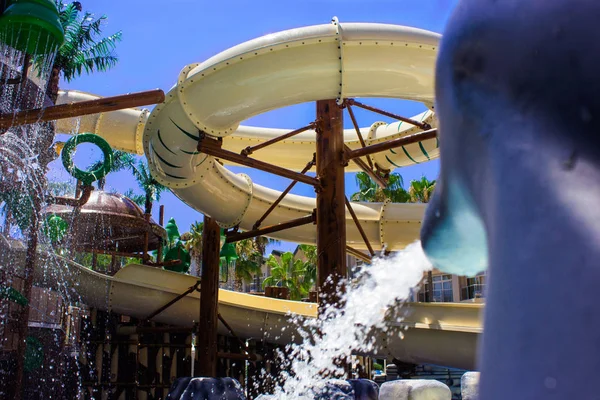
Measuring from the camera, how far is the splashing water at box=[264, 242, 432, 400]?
475cm

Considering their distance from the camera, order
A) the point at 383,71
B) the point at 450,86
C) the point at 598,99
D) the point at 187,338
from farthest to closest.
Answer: the point at 187,338
the point at 383,71
the point at 450,86
the point at 598,99

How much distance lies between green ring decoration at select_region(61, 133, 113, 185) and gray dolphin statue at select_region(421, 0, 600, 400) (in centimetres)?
612

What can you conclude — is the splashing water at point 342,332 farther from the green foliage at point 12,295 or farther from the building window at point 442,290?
the building window at point 442,290

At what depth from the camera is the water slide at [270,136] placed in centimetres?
579

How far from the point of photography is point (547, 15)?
769 mm

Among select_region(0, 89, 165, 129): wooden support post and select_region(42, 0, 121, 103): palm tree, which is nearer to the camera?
select_region(0, 89, 165, 129): wooden support post

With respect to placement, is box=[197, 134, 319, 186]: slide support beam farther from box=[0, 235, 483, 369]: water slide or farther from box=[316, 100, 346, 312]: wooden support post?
box=[0, 235, 483, 369]: water slide

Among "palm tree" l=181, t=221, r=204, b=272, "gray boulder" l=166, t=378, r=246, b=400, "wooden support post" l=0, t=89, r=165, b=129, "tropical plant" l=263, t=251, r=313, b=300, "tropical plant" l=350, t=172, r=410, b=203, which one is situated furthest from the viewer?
"tropical plant" l=263, t=251, r=313, b=300

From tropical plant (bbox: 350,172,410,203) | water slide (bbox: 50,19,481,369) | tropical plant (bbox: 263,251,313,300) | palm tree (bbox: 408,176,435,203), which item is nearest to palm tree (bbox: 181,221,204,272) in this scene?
tropical plant (bbox: 263,251,313,300)

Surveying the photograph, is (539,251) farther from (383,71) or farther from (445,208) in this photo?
(383,71)

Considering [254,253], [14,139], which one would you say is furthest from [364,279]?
[254,253]

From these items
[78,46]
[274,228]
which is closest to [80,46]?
[78,46]

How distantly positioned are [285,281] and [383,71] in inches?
1120

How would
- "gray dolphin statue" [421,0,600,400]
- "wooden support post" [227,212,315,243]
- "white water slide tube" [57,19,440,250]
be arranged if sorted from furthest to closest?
"wooden support post" [227,212,315,243]
"white water slide tube" [57,19,440,250]
"gray dolphin statue" [421,0,600,400]
